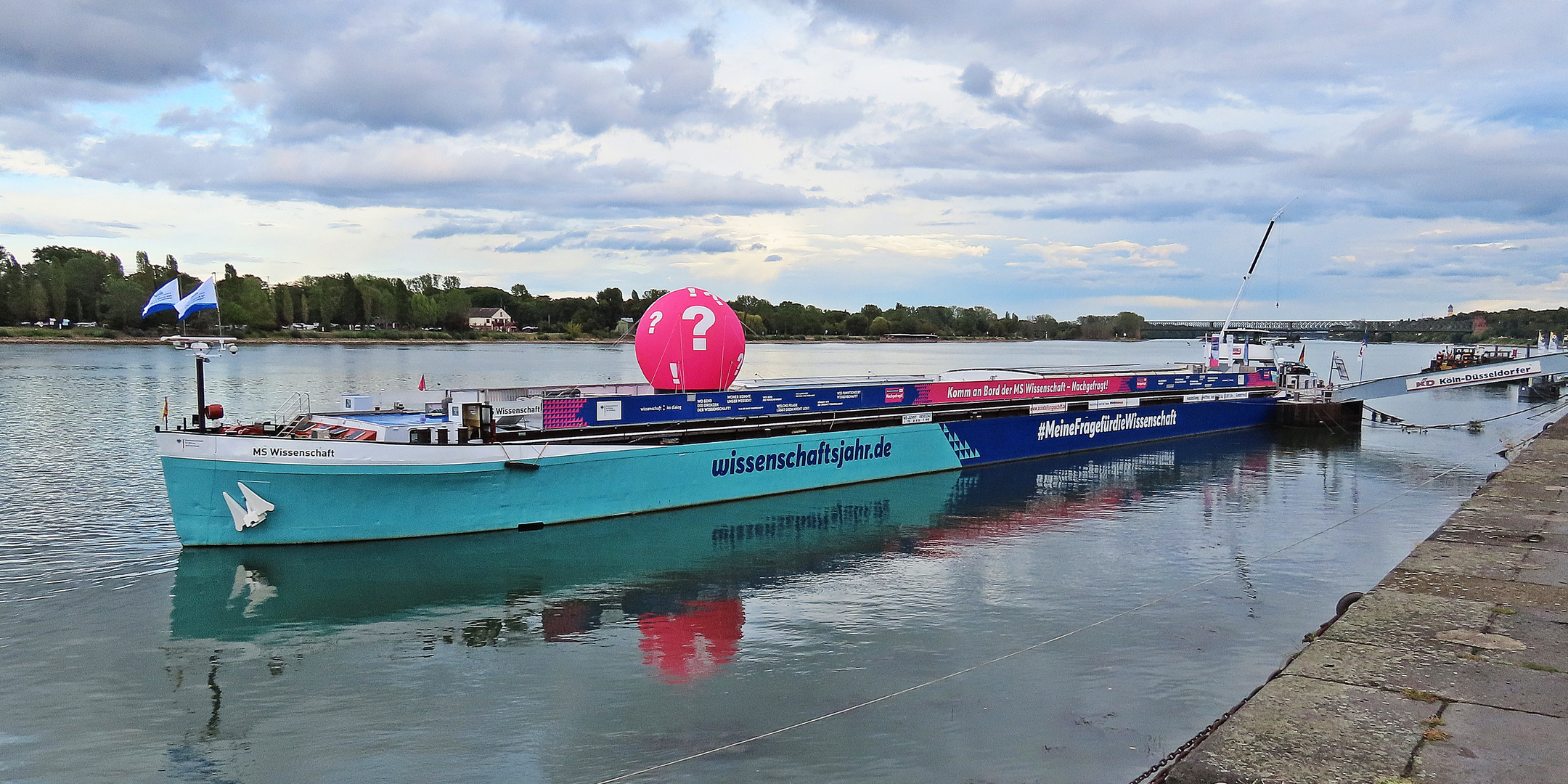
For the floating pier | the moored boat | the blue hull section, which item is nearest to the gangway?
the floating pier

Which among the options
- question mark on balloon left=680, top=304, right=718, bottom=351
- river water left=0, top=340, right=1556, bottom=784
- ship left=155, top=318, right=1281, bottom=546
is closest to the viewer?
river water left=0, top=340, right=1556, bottom=784

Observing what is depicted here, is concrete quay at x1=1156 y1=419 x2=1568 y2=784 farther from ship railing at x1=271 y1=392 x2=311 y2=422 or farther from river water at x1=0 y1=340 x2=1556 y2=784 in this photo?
ship railing at x1=271 y1=392 x2=311 y2=422

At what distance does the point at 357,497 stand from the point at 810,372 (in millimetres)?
88813

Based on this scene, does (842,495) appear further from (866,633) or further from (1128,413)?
(1128,413)

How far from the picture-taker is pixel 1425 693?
8.61 meters

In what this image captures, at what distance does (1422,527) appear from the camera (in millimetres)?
26062

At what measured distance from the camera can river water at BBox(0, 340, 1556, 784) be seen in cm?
1084

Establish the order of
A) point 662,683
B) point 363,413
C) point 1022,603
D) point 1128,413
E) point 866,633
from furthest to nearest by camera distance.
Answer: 1. point 1128,413
2. point 363,413
3. point 1022,603
4. point 866,633
5. point 662,683

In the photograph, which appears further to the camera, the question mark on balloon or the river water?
the question mark on balloon

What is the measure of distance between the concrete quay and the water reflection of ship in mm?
7780

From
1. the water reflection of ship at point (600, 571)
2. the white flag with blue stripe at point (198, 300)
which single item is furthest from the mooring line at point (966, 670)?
the white flag with blue stripe at point (198, 300)

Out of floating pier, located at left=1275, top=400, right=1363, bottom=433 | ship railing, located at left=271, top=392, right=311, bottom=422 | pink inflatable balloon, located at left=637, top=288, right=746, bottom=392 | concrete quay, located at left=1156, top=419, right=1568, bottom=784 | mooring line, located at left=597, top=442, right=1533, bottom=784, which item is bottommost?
mooring line, located at left=597, top=442, right=1533, bottom=784

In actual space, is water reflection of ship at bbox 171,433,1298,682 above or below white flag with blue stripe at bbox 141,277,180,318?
below

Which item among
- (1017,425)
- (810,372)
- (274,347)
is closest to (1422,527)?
(1017,425)
